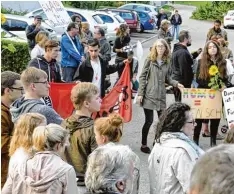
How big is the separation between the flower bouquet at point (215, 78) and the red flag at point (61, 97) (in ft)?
6.62

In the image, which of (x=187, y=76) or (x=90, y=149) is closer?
(x=90, y=149)

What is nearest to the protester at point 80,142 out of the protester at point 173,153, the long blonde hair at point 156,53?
the protester at point 173,153

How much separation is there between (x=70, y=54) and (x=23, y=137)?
5904 mm

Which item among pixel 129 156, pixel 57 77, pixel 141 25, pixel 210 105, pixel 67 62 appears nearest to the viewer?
pixel 129 156

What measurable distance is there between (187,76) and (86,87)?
13.5ft

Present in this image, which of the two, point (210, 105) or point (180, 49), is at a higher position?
point (180, 49)

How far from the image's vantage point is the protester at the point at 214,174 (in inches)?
82.7

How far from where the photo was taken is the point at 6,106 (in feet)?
16.8

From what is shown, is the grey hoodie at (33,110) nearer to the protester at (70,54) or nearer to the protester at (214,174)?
the protester at (214,174)

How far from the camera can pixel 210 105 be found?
8.45m

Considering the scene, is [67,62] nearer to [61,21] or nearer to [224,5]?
[61,21]

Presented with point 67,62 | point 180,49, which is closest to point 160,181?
point 180,49

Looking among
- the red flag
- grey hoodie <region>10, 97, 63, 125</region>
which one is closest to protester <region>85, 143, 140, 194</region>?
grey hoodie <region>10, 97, 63, 125</region>

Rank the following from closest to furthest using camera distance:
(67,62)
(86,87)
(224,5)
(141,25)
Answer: (86,87)
(67,62)
(141,25)
(224,5)
